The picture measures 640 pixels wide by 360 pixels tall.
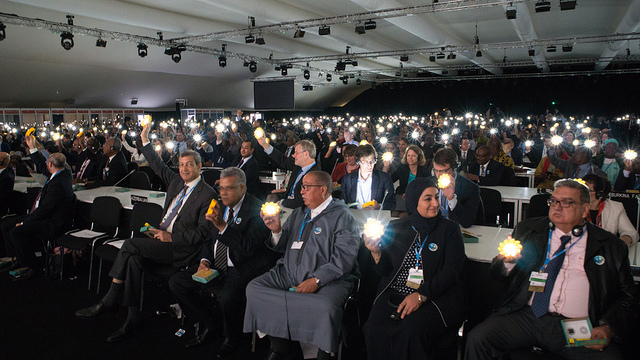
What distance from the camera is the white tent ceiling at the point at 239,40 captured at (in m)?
9.93

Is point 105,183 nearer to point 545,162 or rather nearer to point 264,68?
point 545,162

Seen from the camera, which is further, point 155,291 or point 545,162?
point 545,162

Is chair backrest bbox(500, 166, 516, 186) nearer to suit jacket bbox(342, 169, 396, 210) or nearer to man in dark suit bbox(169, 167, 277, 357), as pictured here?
suit jacket bbox(342, 169, 396, 210)

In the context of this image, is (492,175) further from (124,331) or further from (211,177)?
(124,331)

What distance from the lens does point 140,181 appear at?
20.1ft

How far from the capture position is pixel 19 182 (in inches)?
257

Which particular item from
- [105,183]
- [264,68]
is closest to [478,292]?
[105,183]

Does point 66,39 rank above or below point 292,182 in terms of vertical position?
above

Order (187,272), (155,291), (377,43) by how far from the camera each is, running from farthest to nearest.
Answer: (377,43) < (155,291) < (187,272)

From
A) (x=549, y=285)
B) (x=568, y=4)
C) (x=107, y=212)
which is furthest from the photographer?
(x=568, y=4)

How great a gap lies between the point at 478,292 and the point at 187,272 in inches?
90.8

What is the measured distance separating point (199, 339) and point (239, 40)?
40.5 ft

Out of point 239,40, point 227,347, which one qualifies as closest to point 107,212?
point 227,347

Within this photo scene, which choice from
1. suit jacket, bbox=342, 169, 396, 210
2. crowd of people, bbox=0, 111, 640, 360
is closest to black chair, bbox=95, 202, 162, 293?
crowd of people, bbox=0, 111, 640, 360
